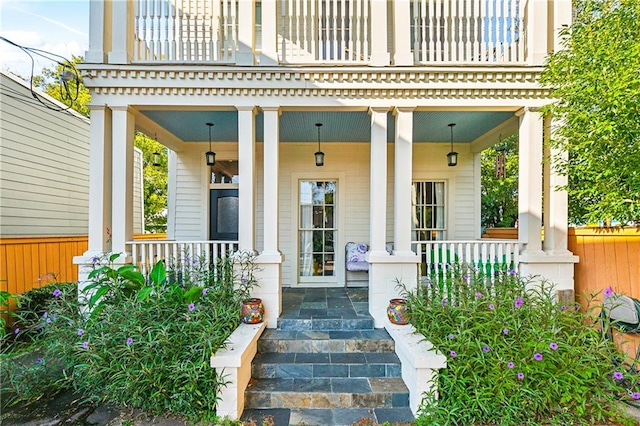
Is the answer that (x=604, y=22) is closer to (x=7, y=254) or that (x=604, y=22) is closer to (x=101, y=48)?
(x=101, y=48)

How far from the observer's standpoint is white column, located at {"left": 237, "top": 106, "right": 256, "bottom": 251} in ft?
11.7

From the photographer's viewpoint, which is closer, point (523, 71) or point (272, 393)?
point (272, 393)

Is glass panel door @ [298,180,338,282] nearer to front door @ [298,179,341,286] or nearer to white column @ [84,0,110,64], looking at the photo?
front door @ [298,179,341,286]

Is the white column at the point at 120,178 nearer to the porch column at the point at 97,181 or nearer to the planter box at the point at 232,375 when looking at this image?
the porch column at the point at 97,181

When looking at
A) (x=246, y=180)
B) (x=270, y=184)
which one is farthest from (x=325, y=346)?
(x=246, y=180)

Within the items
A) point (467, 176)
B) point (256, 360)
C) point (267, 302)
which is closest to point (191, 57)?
point (267, 302)

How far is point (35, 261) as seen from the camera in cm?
457

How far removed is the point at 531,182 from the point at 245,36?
3.86 meters

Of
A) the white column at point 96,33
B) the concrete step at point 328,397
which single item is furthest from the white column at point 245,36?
the concrete step at point 328,397

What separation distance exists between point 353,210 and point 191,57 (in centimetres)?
342

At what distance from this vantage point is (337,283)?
5449 mm

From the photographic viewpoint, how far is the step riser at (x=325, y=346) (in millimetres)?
3166

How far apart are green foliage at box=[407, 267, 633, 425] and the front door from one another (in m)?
2.86

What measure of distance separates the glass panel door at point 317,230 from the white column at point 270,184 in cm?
193
